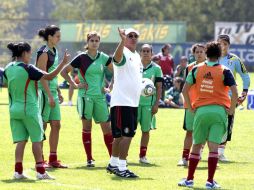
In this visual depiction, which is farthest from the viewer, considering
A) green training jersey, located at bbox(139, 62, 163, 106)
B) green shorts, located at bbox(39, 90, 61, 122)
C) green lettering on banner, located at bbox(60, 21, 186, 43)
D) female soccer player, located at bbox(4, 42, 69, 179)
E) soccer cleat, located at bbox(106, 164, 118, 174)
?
green lettering on banner, located at bbox(60, 21, 186, 43)

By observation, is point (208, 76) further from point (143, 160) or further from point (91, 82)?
point (143, 160)

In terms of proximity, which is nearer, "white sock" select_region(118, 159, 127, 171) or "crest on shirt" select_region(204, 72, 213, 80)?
"crest on shirt" select_region(204, 72, 213, 80)

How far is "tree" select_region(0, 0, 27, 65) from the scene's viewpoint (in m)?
55.4

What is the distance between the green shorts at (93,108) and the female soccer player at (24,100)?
7.06 feet

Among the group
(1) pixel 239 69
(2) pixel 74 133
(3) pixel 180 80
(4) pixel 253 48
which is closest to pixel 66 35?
(4) pixel 253 48

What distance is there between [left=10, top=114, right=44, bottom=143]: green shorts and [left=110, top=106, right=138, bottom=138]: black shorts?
3.92ft

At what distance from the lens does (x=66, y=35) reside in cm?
5953

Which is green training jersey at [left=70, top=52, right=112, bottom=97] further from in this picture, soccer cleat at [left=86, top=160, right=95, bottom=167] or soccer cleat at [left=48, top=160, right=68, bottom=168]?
soccer cleat at [left=48, top=160, right=68, bottom=168]

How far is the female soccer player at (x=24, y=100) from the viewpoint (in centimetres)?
1330

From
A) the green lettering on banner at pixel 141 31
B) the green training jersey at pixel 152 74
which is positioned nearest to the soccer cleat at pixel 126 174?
the green training jersey at pixel 152 74

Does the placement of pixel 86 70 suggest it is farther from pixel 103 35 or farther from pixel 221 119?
pixel 103 35

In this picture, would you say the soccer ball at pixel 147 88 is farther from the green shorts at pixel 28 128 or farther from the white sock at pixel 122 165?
the green shorts at pixel 28 128

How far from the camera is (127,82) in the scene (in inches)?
A: 554

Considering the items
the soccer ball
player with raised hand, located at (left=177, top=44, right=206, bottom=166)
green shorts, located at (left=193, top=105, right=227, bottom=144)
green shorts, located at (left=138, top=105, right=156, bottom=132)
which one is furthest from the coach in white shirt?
green shorts, located at (left=138, top=105, right=156, bottom=132)
